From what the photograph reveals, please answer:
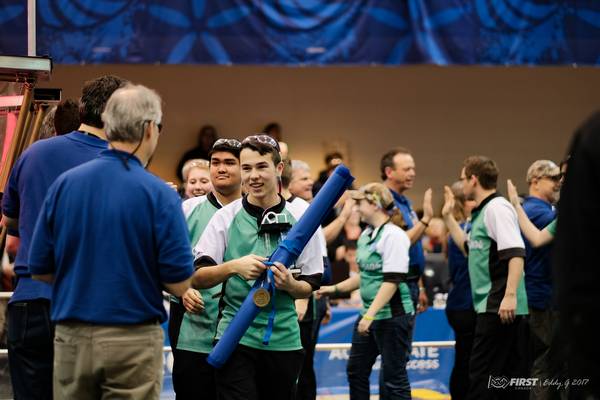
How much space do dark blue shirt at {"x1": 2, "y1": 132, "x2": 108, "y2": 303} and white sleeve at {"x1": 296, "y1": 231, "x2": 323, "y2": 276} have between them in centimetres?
117

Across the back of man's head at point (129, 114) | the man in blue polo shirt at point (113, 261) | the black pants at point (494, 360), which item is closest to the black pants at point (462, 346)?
the black pants at point (494, 360)

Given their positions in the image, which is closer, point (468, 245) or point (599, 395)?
point (599, 395)

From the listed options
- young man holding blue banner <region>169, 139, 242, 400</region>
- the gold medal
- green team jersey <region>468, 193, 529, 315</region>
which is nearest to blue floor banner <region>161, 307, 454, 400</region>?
green team jersey <region>468, 193, 529, 315</region>

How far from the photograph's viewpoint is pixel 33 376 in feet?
13.6

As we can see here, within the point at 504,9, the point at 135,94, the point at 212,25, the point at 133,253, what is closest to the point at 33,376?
the point at 133,253

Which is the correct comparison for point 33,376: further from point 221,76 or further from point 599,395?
point 221,76

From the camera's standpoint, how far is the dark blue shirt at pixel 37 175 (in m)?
4.16

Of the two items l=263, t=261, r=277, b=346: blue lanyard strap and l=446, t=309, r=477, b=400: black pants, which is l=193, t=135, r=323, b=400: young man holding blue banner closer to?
l=263, t=261, r=277, b=346: blue lanyard strap

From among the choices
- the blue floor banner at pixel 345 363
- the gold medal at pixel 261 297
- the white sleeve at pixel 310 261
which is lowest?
the blue floor banner at pixel 345 363

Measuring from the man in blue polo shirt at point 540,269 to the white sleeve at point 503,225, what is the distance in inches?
19.9

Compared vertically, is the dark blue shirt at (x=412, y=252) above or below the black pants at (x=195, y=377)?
above

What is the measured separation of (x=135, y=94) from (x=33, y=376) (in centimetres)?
132

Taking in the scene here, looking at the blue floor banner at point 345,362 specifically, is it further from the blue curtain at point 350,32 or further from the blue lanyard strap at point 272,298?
the blue lanyard strap at point 272,298

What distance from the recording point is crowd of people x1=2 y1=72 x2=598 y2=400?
357 centimetres
